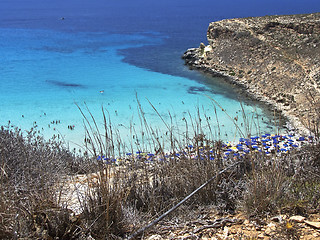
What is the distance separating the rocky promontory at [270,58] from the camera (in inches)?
575

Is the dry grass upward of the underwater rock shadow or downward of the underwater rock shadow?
downward

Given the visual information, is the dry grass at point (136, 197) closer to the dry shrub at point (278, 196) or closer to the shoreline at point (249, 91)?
the dry shrub at point (278, 196)

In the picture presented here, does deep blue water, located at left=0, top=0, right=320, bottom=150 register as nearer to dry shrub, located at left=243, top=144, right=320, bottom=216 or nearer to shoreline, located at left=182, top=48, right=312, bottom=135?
shoreline, located at left=182, top=48, right=312, bottom=135

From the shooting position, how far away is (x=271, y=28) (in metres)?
20.8

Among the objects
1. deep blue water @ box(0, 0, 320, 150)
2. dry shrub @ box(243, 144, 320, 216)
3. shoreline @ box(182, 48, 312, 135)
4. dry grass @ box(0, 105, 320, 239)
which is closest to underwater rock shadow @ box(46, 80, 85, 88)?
deep blue water @ box(0, 0, 320, 150)

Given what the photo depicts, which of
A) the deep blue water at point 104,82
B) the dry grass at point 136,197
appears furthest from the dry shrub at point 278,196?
the deep blue water at point 104,82

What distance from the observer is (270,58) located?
1852 cm

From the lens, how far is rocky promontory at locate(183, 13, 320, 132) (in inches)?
575

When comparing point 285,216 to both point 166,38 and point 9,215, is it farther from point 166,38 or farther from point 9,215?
point 166,38

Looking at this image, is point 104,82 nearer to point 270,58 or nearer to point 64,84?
point 64,84

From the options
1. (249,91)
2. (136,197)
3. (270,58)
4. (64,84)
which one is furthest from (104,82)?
(136,197)

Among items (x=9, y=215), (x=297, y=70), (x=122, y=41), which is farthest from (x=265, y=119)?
(x=122, y=41)

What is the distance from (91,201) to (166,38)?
98.8ft

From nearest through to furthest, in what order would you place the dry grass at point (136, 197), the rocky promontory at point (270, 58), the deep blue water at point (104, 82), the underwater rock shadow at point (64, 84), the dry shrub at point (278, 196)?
the dry grass at point (136, 197) → the dry shrub at point (278, 196) → the deep blue water at point (104, 82) → the rocky promontory at point (270, 58) → the underwater rock shadow at point (64, 84)
